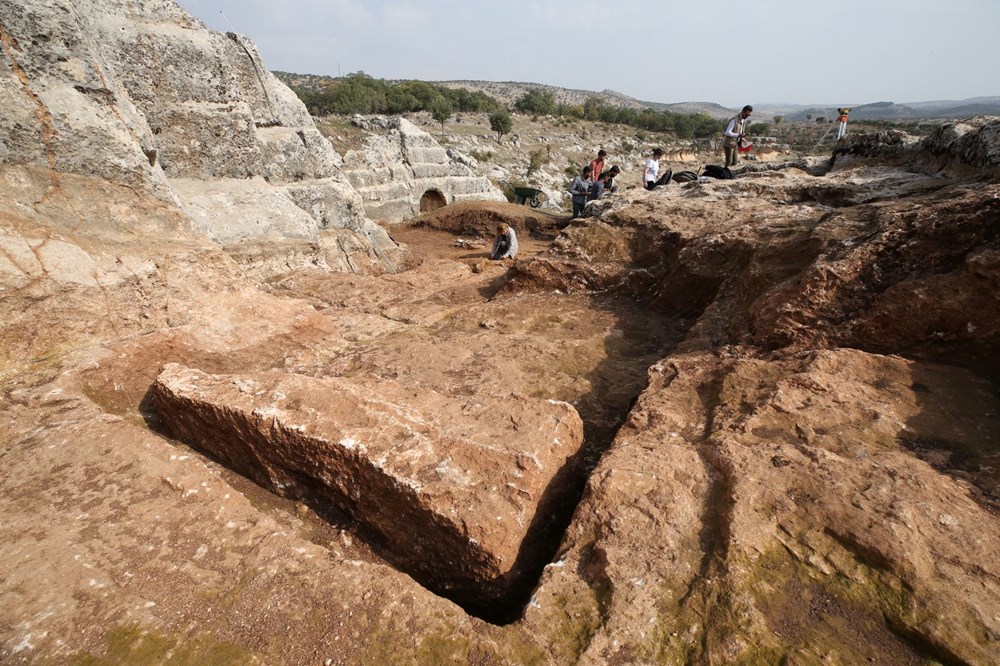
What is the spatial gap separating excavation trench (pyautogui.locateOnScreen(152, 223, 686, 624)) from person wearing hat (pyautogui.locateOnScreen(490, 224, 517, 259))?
548cm

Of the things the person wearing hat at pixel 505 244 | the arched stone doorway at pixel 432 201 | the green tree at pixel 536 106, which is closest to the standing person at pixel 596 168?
the person wearing hat at pixel 505 244

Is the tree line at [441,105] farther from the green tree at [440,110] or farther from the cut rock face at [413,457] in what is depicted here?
the cut rock face at [413,457]

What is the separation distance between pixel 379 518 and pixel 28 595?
136 cm

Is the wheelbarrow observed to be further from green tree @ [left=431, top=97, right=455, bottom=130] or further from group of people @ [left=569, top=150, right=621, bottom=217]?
green tree @ [left=431, top=97, right=455, bottom=130]

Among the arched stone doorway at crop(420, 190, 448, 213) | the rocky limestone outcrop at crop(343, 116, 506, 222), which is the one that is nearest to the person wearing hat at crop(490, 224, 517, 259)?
the rocky limestone outcrop at crop(343, 116, 506, 222)

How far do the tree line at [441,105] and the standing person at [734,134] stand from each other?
29.2m

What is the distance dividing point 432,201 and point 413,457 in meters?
15.2

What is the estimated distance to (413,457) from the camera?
2482 mm

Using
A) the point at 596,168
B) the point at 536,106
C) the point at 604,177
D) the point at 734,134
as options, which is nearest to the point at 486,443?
the point at 596,168

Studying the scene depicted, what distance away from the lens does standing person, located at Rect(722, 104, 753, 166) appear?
10.8 metres

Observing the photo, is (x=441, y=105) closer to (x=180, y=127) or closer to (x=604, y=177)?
(x=604, y=177)

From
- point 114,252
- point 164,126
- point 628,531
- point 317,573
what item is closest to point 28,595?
point 317,573

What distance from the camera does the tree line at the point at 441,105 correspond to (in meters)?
38.8

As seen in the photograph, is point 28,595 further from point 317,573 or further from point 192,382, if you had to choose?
point 192,382
